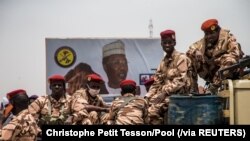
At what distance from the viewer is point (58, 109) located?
6684 millimetres

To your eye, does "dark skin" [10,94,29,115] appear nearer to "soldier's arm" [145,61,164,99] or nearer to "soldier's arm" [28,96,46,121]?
"soldier's arm" [28,96,46,121]

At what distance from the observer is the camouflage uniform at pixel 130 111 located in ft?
20.0

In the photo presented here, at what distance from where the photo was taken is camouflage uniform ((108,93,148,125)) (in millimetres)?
6102

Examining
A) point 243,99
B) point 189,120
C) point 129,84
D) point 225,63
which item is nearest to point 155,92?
point 129,84

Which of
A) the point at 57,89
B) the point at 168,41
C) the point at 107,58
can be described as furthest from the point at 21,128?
the point at 107,58

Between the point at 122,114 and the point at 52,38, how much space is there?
17.1 feet

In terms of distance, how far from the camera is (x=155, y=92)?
658 cm

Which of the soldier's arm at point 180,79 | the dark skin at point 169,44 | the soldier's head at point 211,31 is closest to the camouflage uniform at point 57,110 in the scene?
the soldier's arm at point 180,79

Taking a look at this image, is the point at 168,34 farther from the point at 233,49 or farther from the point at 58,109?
the point at 58,109

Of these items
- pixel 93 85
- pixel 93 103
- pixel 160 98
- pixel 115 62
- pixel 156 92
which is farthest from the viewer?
pixel 115 62

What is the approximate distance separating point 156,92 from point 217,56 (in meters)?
0.98

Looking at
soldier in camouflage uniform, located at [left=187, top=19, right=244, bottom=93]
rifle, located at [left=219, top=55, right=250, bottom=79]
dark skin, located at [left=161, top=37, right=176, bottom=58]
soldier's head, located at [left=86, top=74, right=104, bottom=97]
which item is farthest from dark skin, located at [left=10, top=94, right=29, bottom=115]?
rifle, located at [left=219, top=55, right=250, bottom=79]

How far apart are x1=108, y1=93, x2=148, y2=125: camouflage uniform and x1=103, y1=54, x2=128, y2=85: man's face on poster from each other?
474 centimetres

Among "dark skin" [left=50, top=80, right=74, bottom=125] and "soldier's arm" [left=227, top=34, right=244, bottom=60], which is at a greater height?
"soldier's arm" [left=227, top=34, right=244, bottom=60]
